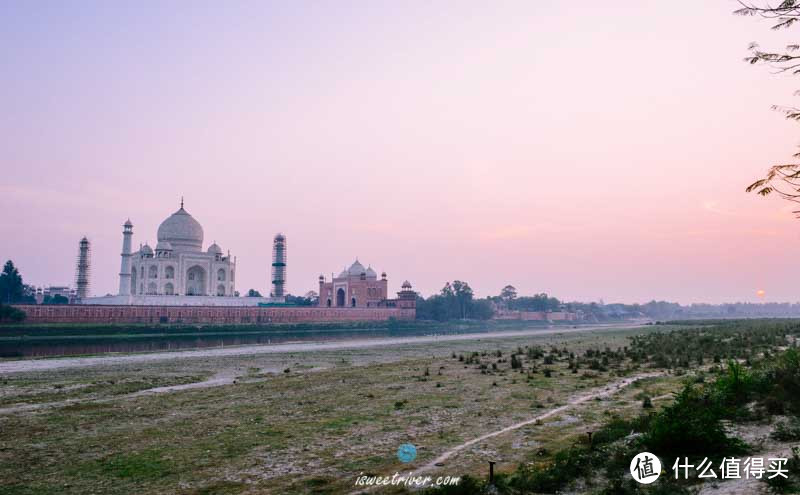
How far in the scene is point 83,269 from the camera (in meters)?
115

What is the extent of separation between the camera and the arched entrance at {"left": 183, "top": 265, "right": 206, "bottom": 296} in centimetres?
11075

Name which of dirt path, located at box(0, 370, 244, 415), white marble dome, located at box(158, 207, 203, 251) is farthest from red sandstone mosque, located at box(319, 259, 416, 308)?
dirt path, located at box(0, 370, 244, 415)

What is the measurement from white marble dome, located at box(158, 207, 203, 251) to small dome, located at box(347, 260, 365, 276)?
32540mm

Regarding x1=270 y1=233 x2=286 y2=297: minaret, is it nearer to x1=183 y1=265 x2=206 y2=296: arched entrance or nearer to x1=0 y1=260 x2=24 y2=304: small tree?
x1=183 y1=265 x2=206 y2=296: arched entrance

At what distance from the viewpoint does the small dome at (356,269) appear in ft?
420

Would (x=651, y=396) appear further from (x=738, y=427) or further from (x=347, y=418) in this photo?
(x=347, y=418)

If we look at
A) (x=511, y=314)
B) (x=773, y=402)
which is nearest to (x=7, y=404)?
(x=773, y=402)

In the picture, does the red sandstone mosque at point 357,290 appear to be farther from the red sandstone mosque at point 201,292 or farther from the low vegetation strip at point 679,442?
the low vegetation strip at point 679,442

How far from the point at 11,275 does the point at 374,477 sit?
106 metres

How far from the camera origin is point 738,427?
1125cm

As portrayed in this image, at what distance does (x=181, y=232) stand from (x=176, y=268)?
7654mm

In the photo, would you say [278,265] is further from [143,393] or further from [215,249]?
[143,393]

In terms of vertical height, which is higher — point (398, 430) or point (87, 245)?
point (87, 245)

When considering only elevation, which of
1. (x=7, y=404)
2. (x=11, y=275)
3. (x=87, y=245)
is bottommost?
(x=7, y=404)
